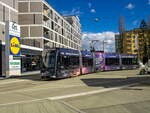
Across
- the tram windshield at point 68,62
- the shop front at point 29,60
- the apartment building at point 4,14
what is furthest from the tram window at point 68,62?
the shop front at point 29,60

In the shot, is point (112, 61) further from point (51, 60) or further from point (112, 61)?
point (51, 60)

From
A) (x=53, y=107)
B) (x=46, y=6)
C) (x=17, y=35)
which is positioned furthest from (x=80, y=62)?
(x=46, y=6)

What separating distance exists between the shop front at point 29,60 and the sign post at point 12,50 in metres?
7.18

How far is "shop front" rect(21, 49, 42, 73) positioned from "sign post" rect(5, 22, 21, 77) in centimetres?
718

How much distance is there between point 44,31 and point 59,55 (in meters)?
34.5

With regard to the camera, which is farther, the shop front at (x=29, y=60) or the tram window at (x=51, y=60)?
the shop front at (x=29, y=60)

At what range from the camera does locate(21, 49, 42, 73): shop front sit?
36156 mm

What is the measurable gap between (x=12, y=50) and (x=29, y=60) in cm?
1132

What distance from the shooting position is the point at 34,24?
50.8 m

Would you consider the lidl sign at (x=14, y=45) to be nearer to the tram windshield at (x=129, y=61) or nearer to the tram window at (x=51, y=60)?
the tram window at (x=51, y=60)

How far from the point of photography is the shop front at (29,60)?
36.2 metres

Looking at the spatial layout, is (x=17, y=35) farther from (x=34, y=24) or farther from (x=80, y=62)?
(x=34, y=24)

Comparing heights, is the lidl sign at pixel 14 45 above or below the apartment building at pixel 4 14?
below

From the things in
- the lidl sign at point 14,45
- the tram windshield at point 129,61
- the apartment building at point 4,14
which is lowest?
the tram windshield at point 129,61
